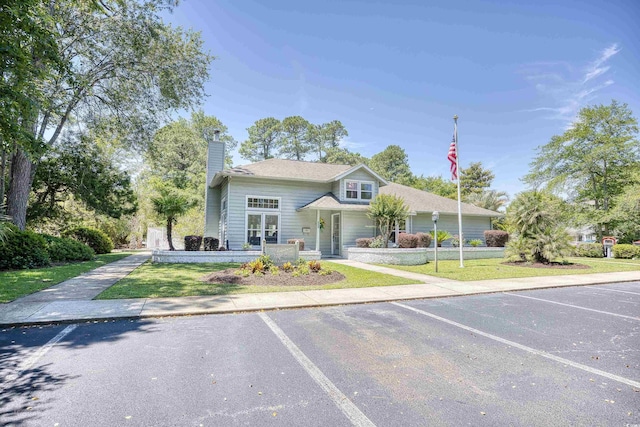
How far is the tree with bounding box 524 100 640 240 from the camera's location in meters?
24.1

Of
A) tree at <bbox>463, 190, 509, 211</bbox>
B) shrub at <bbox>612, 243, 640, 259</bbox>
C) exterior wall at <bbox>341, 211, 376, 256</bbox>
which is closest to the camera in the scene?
exterior wall at <bbox>341, 211, 376, 256</bbox>

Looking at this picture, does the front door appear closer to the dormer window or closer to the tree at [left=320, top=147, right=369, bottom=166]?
the dormer window

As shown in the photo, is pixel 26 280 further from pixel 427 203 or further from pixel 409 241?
pixel 427 203

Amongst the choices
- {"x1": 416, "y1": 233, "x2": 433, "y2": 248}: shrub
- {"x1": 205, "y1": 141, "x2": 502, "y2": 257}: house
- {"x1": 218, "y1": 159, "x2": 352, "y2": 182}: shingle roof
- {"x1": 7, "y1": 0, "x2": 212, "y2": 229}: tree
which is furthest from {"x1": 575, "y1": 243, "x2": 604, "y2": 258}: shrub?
{"x1": 7, "y1": 0, "x2": 212, "y2": 229}: tree

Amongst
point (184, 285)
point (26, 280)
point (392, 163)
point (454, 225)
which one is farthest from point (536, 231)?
point (392, 163)

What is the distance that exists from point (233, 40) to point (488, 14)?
11.7 metres

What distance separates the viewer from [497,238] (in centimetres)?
2019

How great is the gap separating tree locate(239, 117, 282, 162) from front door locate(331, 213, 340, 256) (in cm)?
2468

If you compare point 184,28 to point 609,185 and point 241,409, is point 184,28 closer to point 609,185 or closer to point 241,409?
point 241,409

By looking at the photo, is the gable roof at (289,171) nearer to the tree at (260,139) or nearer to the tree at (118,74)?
the tree at (118,74)

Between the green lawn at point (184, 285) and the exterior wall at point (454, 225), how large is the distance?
34.7ft

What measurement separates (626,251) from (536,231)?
11033 mm

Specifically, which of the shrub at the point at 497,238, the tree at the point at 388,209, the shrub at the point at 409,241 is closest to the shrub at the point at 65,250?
the tree at the point at 388,209

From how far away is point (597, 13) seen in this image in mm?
11336
